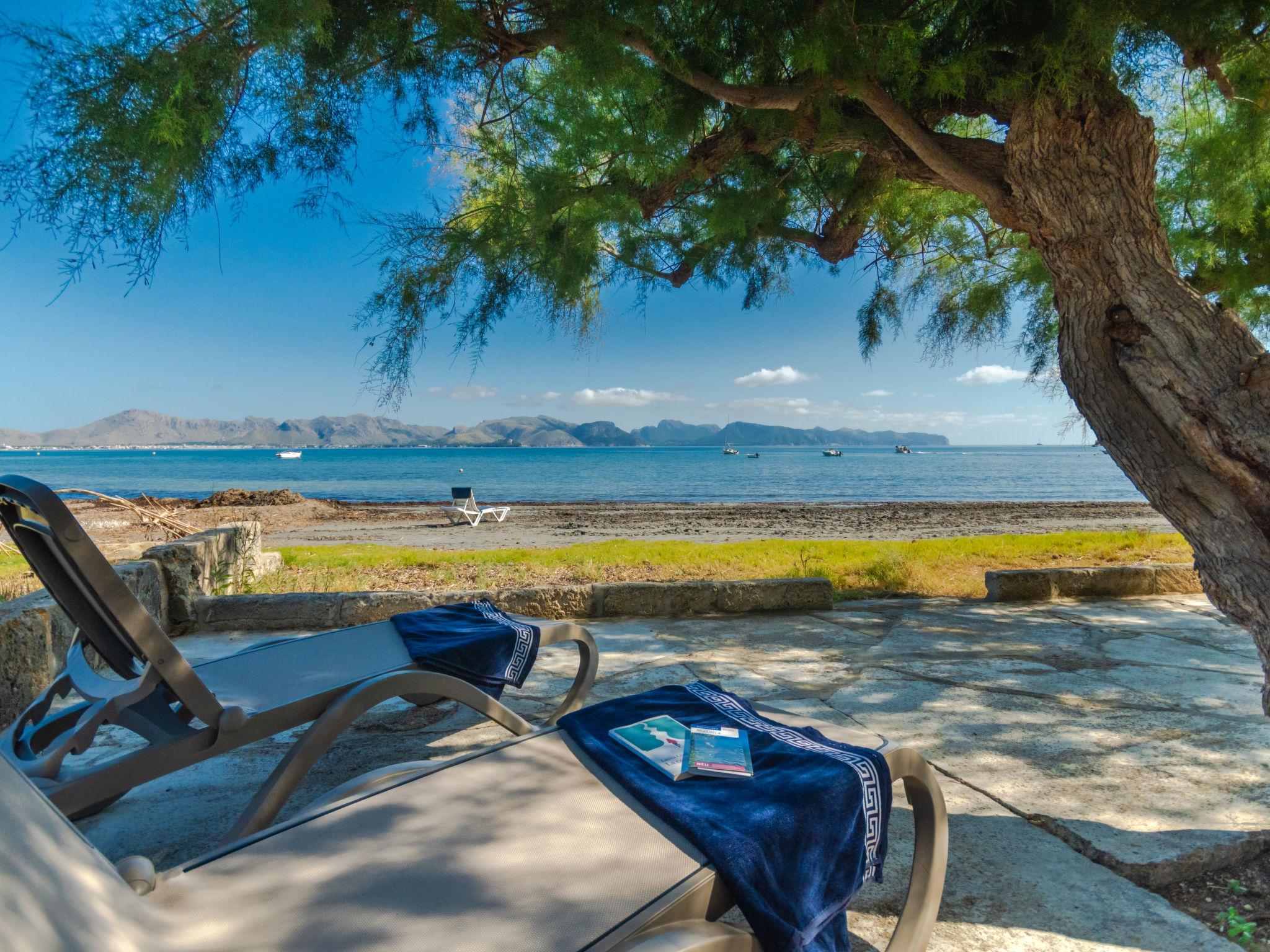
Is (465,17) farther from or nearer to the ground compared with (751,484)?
farther from the ground

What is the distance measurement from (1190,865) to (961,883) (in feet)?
2.02

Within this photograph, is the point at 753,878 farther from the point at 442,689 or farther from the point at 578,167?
the point at 578,167

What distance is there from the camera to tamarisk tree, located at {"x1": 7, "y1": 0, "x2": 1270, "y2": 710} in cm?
242

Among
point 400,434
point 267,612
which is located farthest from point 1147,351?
point 400,434

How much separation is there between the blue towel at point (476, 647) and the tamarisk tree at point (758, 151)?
147 cm

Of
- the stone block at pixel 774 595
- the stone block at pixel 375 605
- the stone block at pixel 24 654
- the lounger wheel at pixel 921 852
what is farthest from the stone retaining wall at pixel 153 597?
the stone block at pixel 774 595

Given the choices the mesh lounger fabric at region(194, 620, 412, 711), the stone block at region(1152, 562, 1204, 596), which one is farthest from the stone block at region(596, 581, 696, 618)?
the stone block at region(1152, 562, 1204, 596)

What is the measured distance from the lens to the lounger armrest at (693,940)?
1.03 m

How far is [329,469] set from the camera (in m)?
61.2

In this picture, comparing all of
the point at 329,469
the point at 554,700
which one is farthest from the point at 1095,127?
the point at 329,469

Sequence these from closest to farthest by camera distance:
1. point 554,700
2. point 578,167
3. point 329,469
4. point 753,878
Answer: point 753,878, point 554,700, point 578,167, point 329,469

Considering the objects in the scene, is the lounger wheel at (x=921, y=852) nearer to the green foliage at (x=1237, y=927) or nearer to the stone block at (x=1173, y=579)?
the green foliage at (x=1237, y=927)

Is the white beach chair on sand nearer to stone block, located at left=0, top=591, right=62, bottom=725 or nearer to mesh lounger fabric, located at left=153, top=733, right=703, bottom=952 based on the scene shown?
stone block, located at left=0, top=591, right=62, bottom=725

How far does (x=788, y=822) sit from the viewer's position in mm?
1250
